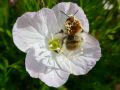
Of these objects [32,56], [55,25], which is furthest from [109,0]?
[32,56]

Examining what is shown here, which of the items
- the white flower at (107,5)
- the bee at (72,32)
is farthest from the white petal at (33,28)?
the white flower at (107,5)

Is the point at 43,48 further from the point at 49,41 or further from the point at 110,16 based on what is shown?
the point at 110,16

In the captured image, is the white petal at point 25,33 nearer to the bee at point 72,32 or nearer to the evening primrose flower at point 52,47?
the evening primrose flower at point 52,47

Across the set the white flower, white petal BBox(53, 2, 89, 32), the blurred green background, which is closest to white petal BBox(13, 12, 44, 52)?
white petal BBox(53, 2, 89, 32)

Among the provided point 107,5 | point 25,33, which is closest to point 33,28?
point 25,33

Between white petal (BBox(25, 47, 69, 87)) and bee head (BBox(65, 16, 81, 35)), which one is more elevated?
bee head (BBox(65, 16, 81, 35))

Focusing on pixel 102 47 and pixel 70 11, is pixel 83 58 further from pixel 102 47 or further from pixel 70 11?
pixel 102 47

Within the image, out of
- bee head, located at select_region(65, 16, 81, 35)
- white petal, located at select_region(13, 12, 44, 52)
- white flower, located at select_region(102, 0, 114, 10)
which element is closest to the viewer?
bee head, located at select_region(65, 16, 81, 35)

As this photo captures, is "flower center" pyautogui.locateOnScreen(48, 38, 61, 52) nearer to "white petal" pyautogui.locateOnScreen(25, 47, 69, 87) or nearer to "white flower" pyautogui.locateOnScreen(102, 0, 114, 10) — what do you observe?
"white petal" pyautogui.locateOnScreen(25, 47, 69, 87)
